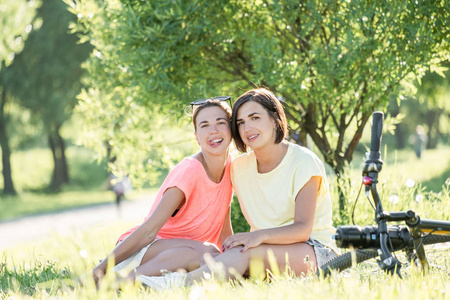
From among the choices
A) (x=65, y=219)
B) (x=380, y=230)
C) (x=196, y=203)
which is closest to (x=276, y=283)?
(x=380, y=230)

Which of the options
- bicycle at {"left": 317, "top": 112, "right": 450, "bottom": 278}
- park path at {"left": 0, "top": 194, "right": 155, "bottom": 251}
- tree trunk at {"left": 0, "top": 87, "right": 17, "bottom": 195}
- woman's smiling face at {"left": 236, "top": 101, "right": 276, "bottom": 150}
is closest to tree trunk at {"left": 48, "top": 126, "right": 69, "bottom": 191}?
tree trunk at {"left": 0, "top": 87, "right": 17, "bottom": 195}

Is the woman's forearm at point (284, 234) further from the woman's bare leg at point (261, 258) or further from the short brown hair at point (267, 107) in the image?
the short brown hair at point (267, 107)

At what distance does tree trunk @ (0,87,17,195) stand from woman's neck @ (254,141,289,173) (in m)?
17.6

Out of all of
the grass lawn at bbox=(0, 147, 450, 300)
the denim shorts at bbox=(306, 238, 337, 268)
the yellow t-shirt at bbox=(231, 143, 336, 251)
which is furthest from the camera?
the yellow t-shirt at bbox=(231, 143, 336, 251)

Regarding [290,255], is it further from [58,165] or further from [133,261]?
[58,165]

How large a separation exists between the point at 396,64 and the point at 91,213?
41.1ft

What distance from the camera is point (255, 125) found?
3.63 m

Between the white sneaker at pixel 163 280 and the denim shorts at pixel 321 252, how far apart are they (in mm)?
822

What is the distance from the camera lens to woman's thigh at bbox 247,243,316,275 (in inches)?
131

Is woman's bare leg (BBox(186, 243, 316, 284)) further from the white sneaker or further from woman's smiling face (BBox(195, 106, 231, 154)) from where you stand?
woman's smiling face (BBox(195, 106, 231, 154))

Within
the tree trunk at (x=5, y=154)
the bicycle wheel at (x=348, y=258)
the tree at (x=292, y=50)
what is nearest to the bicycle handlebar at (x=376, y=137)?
the bicycle wheel at (x=348, y=258)

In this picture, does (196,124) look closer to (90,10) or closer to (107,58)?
(107,58)

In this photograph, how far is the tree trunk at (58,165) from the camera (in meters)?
23.0

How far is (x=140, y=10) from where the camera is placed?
5820mm
